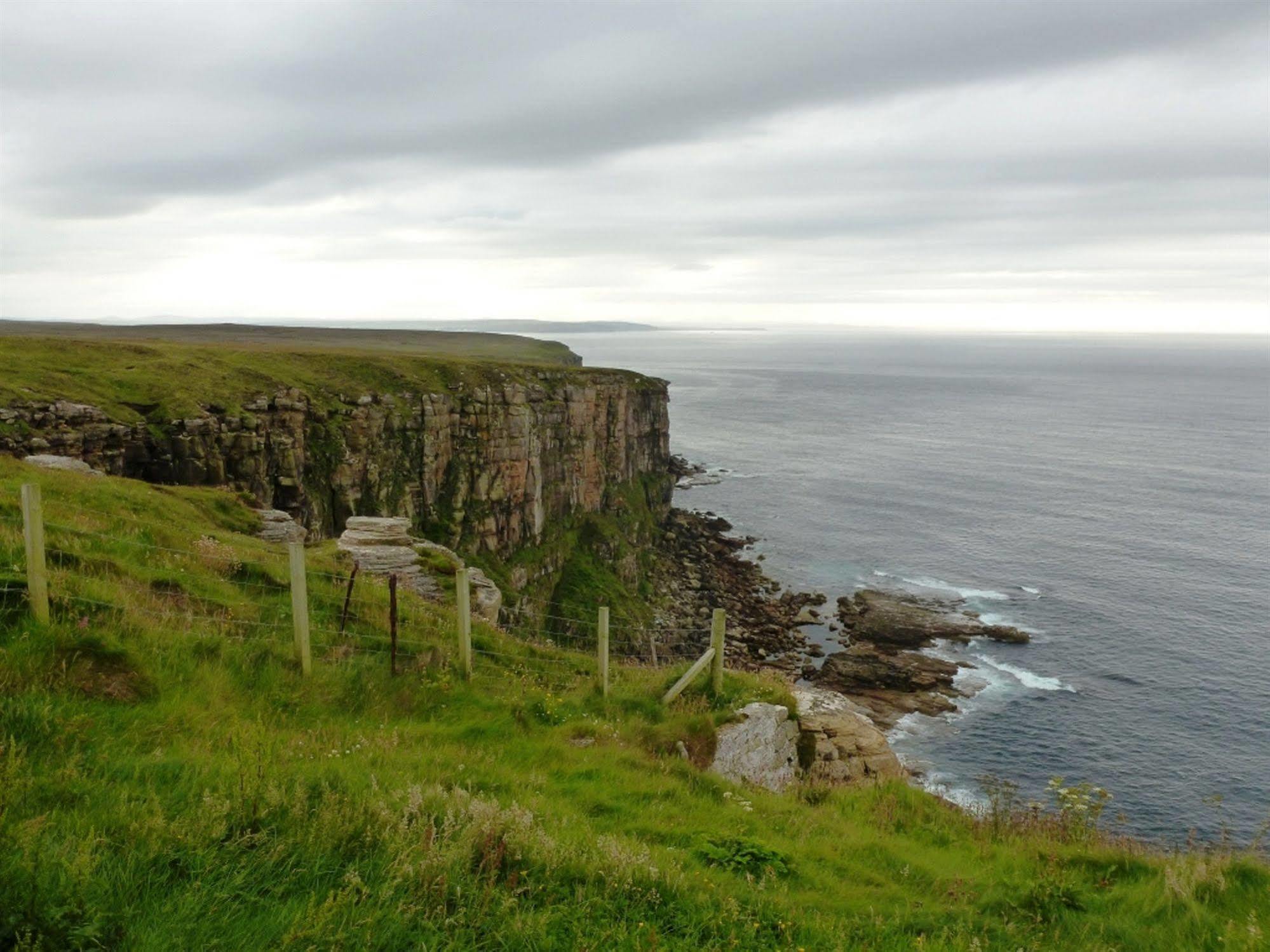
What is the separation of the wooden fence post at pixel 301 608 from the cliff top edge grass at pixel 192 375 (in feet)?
106

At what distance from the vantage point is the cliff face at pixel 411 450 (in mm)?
38656

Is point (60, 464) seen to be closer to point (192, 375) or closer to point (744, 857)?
point (192, 375)

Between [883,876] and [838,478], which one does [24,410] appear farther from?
[838,478]

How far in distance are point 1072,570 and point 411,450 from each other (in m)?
62.6

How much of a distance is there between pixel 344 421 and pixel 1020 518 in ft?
259

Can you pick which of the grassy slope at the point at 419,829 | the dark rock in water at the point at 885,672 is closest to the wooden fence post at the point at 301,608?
the grassy slope at the point at 419,829

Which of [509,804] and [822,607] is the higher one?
[509,804]

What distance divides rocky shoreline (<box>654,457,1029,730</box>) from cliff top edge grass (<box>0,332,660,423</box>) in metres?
26.8

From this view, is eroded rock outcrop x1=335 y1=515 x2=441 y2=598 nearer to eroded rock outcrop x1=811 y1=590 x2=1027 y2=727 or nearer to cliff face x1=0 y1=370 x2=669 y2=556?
cliff face x1=0 y1=370 x2=669 y2=556

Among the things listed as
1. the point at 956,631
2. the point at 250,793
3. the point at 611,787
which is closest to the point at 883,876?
the point at 611,787

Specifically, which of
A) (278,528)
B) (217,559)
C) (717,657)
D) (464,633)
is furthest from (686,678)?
(278,528)

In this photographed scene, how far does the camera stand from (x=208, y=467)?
41750 millimetres

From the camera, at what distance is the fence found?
11.1 metres

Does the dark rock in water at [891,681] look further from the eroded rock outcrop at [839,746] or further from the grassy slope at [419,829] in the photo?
the grassy slope at [419,829]
